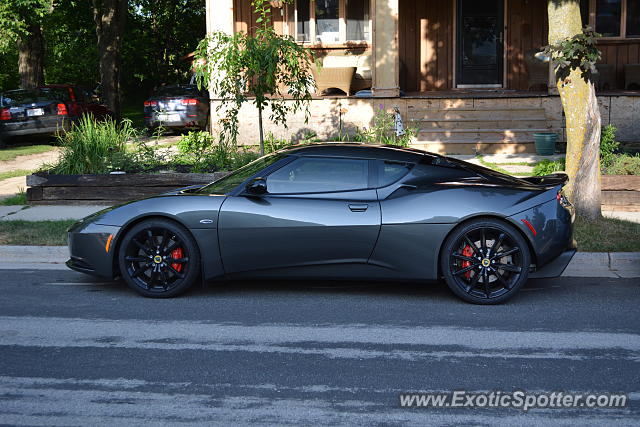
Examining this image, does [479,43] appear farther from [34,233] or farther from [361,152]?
[361,152]

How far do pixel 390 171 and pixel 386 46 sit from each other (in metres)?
10.7

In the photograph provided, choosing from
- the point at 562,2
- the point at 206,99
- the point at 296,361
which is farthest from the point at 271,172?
the point at 206,99

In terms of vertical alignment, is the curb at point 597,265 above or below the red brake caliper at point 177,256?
below

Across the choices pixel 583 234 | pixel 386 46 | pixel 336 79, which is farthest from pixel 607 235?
pixel 336 79

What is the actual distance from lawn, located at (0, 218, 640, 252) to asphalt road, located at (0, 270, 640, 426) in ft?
3.05

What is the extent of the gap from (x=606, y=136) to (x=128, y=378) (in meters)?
9.80

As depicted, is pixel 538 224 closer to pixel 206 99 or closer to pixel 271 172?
pixel 271 172

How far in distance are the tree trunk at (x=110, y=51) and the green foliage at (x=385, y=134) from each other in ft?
39.1

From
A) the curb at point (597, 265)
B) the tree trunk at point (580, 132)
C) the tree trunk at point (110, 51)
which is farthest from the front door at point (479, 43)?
the curb at point (597, 265)

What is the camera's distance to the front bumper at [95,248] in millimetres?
7316

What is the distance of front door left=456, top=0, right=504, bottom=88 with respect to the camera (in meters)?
20.3

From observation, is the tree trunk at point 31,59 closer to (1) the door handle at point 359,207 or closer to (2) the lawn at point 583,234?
(2) the lawn at point 583,234

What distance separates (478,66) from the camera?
20.5m

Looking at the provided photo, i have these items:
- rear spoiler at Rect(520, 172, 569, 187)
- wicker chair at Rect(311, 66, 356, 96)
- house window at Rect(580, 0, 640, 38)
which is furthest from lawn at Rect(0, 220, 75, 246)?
house window at Rect(580, 0, 640, 38)
